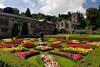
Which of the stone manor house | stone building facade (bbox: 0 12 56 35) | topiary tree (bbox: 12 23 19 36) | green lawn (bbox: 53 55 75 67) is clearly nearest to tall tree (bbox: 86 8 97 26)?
the stone manor house

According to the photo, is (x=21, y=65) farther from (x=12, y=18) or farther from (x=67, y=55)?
(x=12, y=18)

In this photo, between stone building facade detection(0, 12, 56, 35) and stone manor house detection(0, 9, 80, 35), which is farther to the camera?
stone manor house detection(0, 9, 80, 35)

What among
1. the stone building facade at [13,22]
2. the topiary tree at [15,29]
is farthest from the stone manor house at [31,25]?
the topiary tree at [15,29]

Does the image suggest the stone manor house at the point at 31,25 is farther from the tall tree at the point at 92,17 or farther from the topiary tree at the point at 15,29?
the tall tree at the point at 92,17

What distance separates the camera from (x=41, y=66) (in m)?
18.1

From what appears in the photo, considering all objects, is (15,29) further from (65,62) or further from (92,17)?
(65,62)

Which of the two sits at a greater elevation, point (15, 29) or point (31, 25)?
point (31, 25)

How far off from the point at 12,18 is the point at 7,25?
2.99 m

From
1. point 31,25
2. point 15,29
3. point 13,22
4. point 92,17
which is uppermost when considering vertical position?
point 92,17

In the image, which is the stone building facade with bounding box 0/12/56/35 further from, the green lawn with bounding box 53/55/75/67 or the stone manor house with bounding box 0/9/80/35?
the green lawn with bounding box 53/55/75/67

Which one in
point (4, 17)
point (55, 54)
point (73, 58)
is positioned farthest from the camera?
point (4, 17)

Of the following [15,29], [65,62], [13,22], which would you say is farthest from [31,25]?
[65,62]

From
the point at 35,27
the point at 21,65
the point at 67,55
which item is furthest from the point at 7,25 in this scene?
the point at 21,65

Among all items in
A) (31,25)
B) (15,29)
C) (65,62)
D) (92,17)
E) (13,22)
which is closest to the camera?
(65,62)
